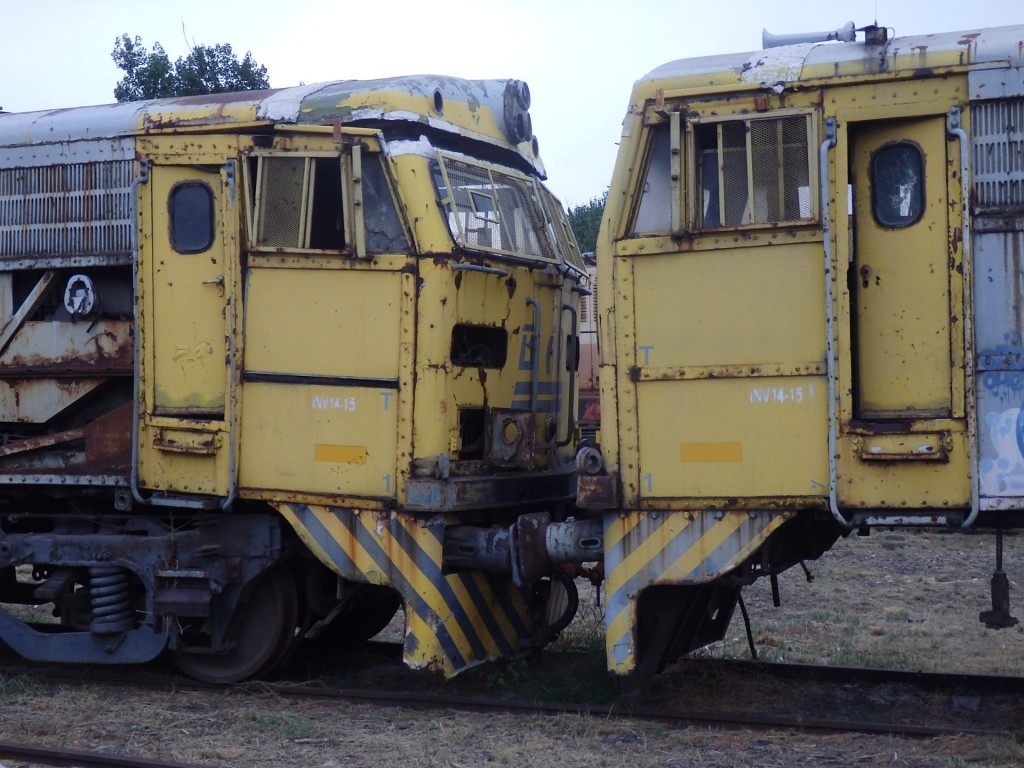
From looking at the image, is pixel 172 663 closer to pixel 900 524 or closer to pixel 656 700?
pixel 656 700

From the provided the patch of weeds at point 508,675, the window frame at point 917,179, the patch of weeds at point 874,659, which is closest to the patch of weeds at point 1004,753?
the patch of weeds at point 874,659

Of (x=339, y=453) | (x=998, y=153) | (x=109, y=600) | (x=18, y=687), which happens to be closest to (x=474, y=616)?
(x=339, y=453)

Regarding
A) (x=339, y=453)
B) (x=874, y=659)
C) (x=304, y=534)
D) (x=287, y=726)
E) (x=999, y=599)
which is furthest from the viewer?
(x=874, y=659)

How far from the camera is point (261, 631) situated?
295 inches

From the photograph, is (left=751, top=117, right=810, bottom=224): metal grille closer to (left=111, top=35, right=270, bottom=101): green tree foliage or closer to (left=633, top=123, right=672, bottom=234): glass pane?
(left=633, top=123, right=672, bottom=234): glass pane

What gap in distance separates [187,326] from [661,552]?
3204mm

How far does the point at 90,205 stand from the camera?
24.9 feet

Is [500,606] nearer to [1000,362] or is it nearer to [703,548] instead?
[703,548]

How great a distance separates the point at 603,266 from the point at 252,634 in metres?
3.33

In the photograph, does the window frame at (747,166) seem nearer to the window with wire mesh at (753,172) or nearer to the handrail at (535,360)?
the window with wire mesh at (753,172)

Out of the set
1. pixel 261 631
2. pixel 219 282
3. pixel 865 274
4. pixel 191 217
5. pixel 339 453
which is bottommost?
pixel 261 631

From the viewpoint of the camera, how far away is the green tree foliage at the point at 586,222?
2591 cm

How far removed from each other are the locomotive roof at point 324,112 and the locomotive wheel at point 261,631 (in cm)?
282

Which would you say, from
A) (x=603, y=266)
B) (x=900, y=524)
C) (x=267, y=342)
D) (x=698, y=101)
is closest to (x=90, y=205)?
(x=267, y=342)
